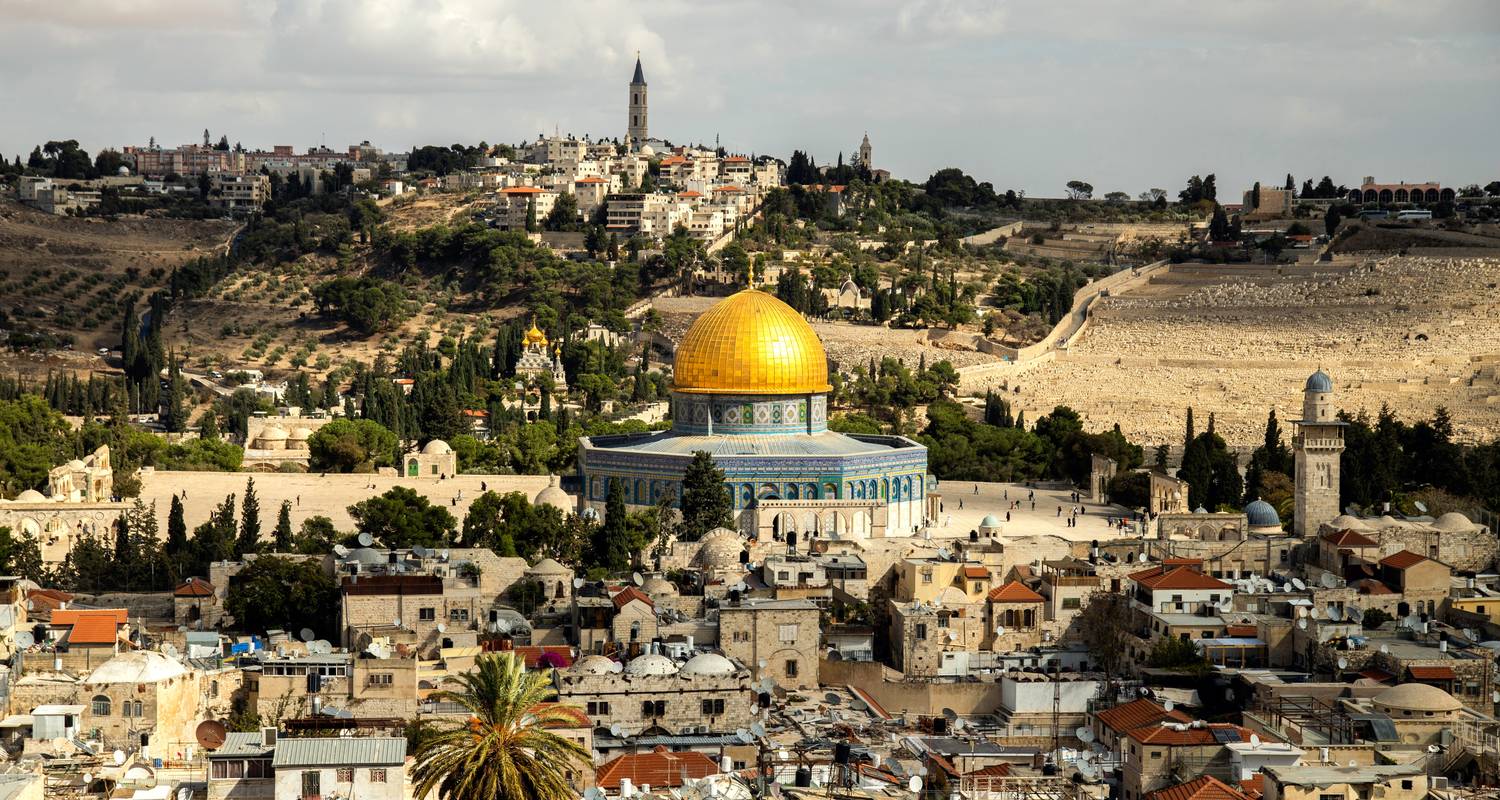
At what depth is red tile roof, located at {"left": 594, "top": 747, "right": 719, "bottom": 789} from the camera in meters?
22.3

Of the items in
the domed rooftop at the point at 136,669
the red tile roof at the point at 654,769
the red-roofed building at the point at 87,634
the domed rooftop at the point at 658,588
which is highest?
the domed rooftop at the point at 136,669

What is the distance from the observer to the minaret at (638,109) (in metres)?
99.6

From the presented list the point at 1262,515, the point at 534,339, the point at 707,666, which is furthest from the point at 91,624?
the point at 534,339

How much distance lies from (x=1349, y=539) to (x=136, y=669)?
52.7 ft

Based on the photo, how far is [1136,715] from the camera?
1008 inches

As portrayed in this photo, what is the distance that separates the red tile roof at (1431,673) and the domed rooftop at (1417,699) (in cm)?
107

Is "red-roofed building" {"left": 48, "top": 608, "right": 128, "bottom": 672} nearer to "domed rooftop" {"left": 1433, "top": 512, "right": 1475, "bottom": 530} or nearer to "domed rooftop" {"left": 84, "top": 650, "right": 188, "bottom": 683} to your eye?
"domed rooftop" {"left": 84, "top": 650, "right": 188, "bottom": 683}

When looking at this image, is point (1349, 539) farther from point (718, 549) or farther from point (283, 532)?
point (283, 532)

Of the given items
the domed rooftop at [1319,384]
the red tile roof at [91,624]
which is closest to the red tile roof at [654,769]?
the red tile roof at [91,624]

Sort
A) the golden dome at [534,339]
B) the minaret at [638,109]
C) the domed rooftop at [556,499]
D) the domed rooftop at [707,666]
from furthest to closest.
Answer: the minaret at [638,109] → the golden dome at [534,339] → the domed rooftop at [556,499] → the domed rooftop at [707,666]

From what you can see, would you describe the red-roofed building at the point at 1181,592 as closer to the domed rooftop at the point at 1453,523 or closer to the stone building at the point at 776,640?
the stone building at the point at 776,640

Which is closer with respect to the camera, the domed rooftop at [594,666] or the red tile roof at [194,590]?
the domed rooftop at [594,666]

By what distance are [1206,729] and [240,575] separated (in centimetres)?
1139

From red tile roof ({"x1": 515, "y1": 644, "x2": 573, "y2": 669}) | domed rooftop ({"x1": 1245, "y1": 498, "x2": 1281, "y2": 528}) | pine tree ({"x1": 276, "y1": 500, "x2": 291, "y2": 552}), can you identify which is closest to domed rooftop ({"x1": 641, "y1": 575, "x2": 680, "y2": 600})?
red tile roof ({"x1": 515, "y1": 644, "x2": 573, "y2": 669})
